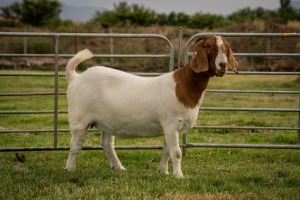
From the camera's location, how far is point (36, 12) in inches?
1882

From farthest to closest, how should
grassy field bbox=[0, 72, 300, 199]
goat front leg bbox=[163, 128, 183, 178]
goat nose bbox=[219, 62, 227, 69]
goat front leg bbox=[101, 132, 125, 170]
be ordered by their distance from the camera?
goat front leg bbox=[101, 132, 125, 170] → goat front leg bbox=[163, 128, 183, 178] → goat nose bbox=[219, 62, 227, 69] → grassy field bbox=[0, 72, 300, 199]

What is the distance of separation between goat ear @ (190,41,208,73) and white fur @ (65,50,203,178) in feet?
1.46

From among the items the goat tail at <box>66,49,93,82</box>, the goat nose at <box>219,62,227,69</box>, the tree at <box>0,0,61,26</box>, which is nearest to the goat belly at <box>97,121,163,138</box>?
the goat tail at <box>66,49,93,82</box>

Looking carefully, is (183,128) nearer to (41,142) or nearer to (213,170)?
(213,170)

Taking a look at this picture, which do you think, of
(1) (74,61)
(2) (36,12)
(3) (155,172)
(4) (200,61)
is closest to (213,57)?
(4) (200,61)

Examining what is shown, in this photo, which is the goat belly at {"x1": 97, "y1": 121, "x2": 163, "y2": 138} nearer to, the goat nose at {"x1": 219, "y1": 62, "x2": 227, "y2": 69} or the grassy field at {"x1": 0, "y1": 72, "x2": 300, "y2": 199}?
A: the grassy field at {"x1": 0, "y1": 72, "x2": 300, "y2": 199}

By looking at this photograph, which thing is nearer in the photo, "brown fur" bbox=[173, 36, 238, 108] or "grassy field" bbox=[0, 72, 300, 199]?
"grassy field" bbox=[0, 72, 300, 199]

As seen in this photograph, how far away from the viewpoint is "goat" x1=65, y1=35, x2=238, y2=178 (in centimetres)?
589

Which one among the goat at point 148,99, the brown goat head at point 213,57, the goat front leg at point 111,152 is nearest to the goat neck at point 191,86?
the goat at point 148,99

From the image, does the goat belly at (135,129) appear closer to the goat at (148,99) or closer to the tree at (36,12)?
the goat at (148,99)

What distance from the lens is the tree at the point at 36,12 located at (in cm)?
4779

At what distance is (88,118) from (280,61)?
22839 mm

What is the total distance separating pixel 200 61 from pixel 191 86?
39cm

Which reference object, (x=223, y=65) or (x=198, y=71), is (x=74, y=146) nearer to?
(x=198, y=71)
